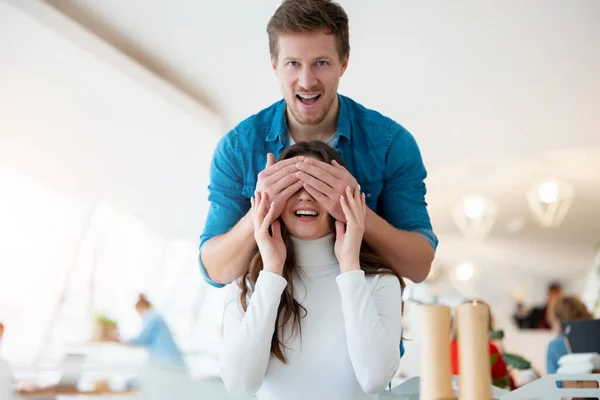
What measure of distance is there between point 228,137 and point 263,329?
1.49ft

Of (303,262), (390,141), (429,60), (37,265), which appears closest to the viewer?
(303,262)

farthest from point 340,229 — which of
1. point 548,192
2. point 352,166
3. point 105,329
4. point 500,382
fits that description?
point 548,192

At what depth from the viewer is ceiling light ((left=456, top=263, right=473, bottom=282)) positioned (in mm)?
6730

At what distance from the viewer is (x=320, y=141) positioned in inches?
50.6

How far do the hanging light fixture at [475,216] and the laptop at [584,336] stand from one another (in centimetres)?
380

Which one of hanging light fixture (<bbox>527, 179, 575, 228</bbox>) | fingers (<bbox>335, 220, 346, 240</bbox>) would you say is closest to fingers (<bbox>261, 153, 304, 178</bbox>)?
fingers (<bbox>335, 220, 346, 240</bbox>)

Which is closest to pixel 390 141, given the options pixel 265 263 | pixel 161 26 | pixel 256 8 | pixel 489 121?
pixel 265 263

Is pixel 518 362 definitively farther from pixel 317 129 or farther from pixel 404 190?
pixel 317 129

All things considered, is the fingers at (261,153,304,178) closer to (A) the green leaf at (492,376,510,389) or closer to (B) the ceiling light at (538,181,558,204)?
(A) the green leaf at (492,376,510,389)

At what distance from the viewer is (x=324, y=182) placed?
1.10 metres

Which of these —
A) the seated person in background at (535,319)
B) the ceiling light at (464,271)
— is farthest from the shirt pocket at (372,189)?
the seated person in background at (535,319)

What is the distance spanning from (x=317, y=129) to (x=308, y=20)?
0.69 ft

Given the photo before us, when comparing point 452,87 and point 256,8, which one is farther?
point 452,87

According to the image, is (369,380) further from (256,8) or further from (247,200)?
(256,8)
